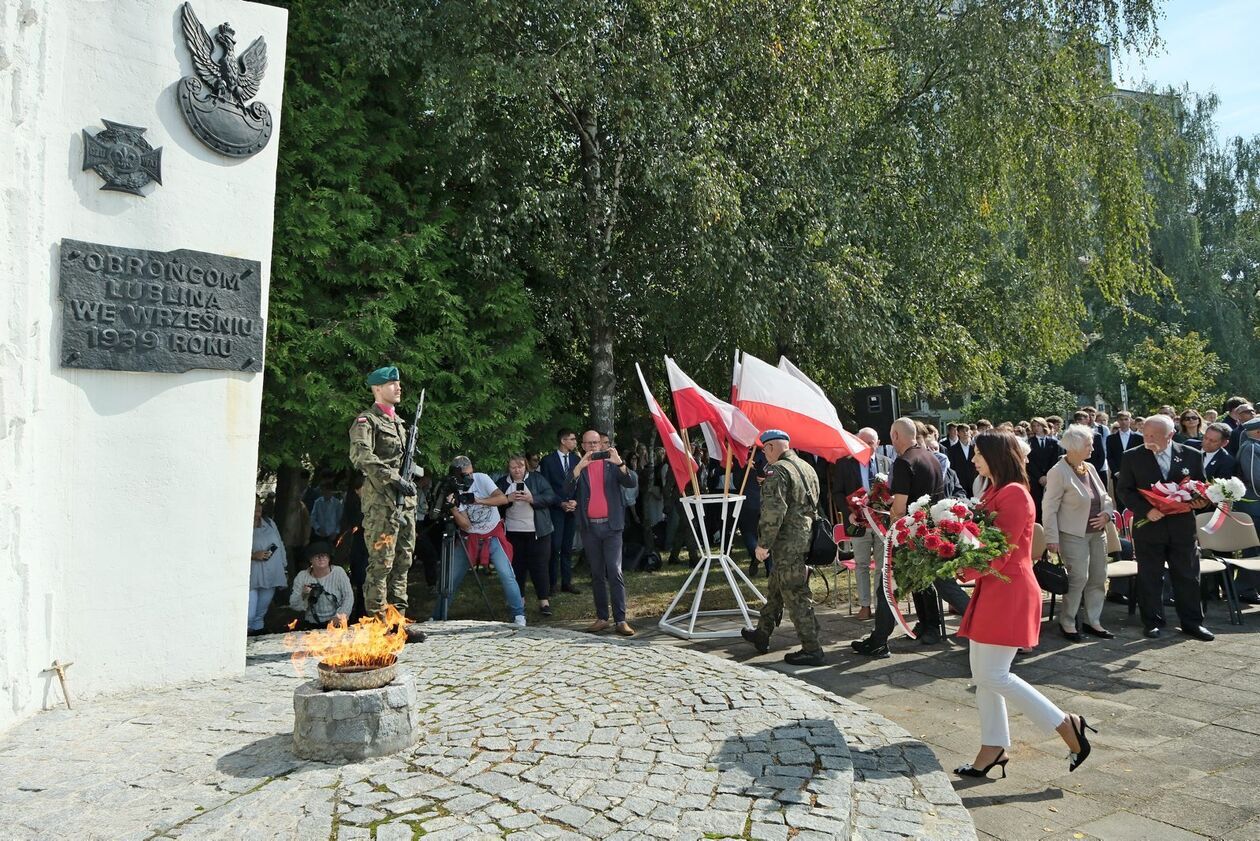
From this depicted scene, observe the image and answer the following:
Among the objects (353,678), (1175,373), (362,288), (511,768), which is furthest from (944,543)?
(1175,373)

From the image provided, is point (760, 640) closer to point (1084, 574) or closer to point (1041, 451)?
point (1084, 574)

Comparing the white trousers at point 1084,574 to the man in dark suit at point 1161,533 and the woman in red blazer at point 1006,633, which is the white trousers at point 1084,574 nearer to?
the man in dark suit at point 1161,533

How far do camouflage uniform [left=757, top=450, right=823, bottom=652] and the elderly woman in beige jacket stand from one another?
2.36 metres

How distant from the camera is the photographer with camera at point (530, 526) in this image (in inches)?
429

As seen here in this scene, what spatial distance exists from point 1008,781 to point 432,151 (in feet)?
31.9

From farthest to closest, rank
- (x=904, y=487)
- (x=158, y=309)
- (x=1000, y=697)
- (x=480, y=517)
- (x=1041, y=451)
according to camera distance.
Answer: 1. (x=1041, y=451)
2. (x=480, y=517)
3. (x=904, y=487)
4. (x=158, y=309)
5. (x=1000, y=697)

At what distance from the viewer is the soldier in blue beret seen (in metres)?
7.35

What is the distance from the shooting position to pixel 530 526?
10906mm

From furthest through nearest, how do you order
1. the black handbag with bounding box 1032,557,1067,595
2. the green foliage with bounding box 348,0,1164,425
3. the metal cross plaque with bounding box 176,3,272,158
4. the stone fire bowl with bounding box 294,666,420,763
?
the green foliage with bounding box 348,0,1164,425, the black handbag with bounding box 1032,557,1067,595, the metal cross plaque with bounding box 176,3,272,158, the stone fire bowl with bounding box 294,666,420,763

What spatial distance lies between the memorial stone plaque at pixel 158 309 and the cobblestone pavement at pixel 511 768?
2.42m

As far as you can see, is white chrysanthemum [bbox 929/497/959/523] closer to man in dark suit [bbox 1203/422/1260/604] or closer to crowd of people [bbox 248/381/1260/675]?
crowd of people [bbox 248/381/1260/675]

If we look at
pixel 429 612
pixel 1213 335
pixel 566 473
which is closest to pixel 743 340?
pixel 566 473

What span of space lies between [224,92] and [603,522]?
5.02 meters

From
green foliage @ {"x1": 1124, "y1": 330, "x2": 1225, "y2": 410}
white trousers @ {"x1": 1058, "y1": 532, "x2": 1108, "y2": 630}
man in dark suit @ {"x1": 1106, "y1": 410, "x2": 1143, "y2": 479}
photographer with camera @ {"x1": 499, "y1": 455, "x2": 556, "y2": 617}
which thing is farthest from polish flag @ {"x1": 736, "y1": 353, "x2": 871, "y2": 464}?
green foliage @ {"x1": 1124, "y1": 330, "x2": 1225, "y2": 410}
